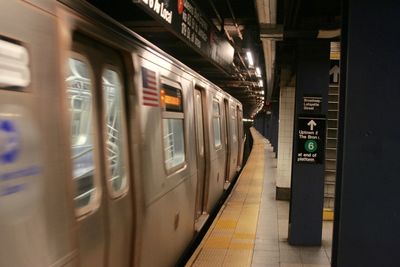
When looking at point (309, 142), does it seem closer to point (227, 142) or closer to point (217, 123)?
point (217, 123)

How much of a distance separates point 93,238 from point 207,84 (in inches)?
175

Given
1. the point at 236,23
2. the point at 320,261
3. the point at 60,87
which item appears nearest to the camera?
the point at 60,87

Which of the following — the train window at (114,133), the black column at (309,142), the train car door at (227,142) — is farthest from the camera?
the train car door at (227,142)

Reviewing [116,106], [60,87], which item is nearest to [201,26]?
[116,106]

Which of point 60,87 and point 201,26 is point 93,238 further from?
point 201,26

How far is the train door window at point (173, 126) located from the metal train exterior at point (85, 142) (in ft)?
0.04

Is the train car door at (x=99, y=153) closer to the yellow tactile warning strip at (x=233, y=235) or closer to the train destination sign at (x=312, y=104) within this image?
the yellow tactile warning strip at (x=233, y=235)

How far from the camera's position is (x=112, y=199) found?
2.64 meters

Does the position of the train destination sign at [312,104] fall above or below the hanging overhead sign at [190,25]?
below

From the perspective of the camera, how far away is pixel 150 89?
3.41m

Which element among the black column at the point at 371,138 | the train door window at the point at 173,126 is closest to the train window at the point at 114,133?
the train door window at the point at 173,126

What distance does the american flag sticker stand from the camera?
3.26 m

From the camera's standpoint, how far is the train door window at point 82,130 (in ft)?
7.70

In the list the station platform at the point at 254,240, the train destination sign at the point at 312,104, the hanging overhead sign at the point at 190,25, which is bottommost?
the station platform at the point at 254,240
